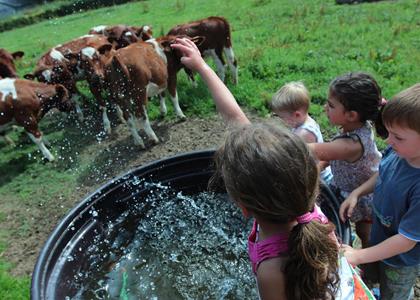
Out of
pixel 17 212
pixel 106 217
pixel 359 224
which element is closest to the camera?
pixel 359 224

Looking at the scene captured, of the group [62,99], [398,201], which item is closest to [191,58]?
[398,201]

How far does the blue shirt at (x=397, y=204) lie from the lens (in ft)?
6.84

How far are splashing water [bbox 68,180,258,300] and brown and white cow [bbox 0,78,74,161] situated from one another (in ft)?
9.49

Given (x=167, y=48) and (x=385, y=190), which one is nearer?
(x=385, y=190)

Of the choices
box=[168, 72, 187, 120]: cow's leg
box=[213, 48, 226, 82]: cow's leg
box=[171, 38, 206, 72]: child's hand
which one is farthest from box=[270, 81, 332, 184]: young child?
box=[213, 48, 226, 82]: cow's leg

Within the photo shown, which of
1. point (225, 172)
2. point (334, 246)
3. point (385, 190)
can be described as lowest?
point (385, 190)

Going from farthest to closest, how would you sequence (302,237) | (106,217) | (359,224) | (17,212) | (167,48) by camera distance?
(167,48) → (17,212) → (106,217) → (359,224) → (302,237)

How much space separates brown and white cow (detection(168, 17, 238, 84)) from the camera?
24.2ft

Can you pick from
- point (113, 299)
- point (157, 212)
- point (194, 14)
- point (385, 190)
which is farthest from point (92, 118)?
point (194, 14)

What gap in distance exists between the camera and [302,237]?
58.6 inches

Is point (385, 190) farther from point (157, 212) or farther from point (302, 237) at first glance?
point (157, 212)

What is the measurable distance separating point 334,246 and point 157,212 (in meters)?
2.66

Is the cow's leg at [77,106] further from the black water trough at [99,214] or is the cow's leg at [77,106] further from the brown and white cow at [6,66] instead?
the black water trough at [99,214]

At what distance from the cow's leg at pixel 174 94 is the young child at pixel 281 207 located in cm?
496
